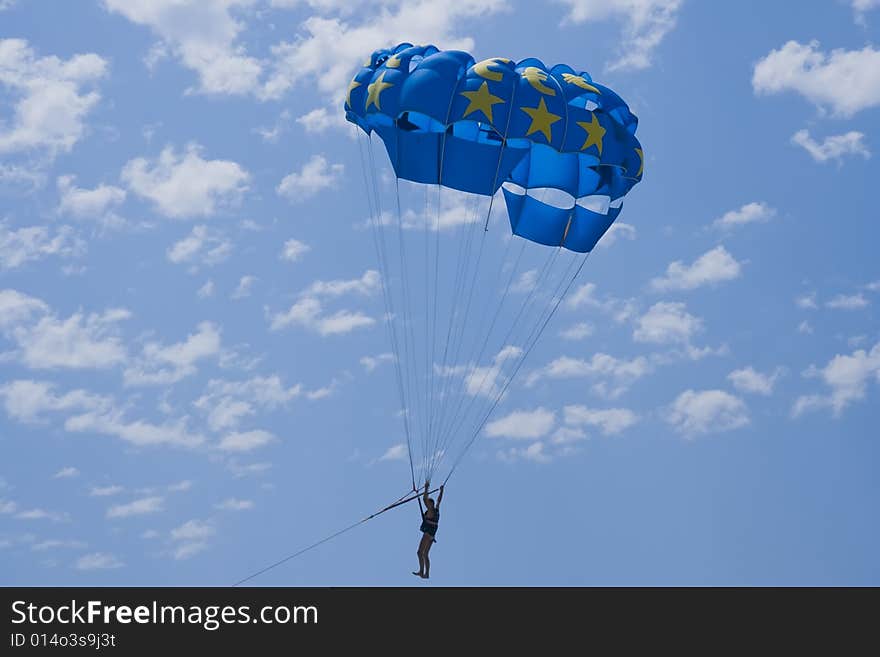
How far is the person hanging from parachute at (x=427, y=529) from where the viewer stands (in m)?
31.2

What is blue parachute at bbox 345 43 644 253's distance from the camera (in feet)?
106

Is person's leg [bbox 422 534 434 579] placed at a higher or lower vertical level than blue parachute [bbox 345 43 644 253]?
lower

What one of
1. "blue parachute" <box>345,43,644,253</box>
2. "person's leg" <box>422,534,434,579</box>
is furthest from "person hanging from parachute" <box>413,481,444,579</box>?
"blue parachute" <box>345,43,644,253</box>

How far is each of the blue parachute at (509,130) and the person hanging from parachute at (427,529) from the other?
686 cm

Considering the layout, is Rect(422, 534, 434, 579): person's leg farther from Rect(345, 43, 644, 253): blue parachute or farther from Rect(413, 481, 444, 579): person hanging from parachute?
Rect(345, 43, 644, 253): blue parachute

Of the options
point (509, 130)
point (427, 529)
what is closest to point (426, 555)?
point (427, 529)

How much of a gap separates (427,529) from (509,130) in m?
8.38

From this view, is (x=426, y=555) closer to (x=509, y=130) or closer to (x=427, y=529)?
(x=427, y=529)

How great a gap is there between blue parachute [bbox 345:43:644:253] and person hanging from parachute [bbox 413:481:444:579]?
6.86 m

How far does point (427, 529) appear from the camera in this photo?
31.4 meters

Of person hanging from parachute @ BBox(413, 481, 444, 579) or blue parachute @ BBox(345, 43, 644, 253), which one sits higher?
blue parachute @ BBox(345, 43, 644, 253)

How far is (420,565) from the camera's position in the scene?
102ft

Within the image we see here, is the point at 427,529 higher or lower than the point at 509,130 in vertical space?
lower
